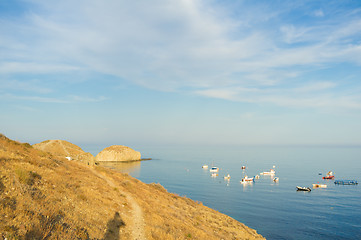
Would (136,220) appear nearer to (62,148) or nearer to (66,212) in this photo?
(66,212)

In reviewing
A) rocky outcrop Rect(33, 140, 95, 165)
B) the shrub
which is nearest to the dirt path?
the shrub

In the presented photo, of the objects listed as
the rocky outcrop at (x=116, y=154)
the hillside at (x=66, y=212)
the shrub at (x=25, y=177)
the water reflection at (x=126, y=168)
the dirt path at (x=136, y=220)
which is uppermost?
the shrub at (x=25, y=177)

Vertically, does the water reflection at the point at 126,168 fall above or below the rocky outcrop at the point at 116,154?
below

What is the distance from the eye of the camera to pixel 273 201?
230ft

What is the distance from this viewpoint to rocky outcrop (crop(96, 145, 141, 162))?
158750mm

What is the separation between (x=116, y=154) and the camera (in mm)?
161250

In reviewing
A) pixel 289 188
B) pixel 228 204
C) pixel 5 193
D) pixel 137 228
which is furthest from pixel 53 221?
pixel 289 188

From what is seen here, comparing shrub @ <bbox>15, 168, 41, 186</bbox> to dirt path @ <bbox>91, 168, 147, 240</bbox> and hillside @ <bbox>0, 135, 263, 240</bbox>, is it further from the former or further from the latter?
dirt path @ <bbox>91, 168, 147, 240</bbox>

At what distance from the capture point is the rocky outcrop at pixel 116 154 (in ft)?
521

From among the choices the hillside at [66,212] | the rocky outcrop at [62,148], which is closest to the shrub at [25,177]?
the hillside at [66,212]

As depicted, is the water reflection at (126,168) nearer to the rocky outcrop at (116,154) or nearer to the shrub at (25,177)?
the rocky outcrop at (116,154)

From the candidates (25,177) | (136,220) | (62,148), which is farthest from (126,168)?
(25,177)

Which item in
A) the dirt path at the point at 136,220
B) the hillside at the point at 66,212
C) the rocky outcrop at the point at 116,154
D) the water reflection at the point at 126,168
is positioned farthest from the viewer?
the rocky outcrop at the point at 116,154

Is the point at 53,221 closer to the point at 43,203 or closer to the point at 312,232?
the point at 43,203
